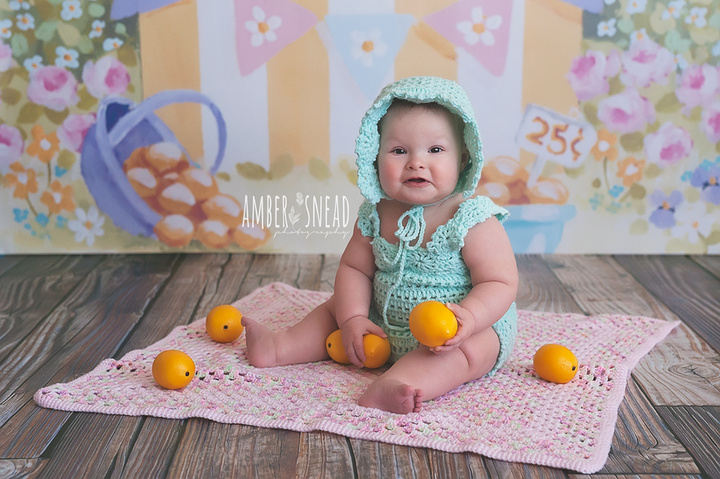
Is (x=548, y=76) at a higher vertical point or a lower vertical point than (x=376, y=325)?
higher

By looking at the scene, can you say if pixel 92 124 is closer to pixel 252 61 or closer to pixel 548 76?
pixel 252 61

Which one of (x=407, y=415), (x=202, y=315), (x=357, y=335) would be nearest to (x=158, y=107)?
(x=202, y=315)

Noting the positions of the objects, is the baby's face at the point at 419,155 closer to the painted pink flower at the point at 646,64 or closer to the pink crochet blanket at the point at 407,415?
the pink crochet blanket at the point at 407,415

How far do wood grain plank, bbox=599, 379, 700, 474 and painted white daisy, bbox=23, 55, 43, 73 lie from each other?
197 cm

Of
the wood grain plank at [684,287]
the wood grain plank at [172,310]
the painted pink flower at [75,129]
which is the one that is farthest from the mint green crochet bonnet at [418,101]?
the painted pink flower at [75,129]

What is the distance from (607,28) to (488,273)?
4.01 ft

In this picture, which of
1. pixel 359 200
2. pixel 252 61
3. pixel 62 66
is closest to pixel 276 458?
pixel 359 200

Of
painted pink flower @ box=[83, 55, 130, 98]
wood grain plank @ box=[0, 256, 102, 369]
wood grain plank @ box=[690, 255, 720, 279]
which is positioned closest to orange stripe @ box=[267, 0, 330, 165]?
painted pink flower @ box=[83, 55, 130, 98]

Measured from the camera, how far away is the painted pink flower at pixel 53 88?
212cm

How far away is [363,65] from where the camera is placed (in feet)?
6.93

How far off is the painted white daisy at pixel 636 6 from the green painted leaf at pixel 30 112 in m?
1.90

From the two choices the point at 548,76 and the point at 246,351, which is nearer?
the point at 246,351

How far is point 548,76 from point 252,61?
37.2 inches

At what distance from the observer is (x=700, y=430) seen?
107 centimetres
